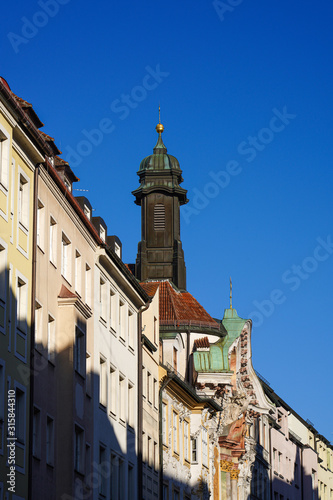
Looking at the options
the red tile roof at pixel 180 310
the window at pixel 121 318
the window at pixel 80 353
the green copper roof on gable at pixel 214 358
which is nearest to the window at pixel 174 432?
the green copper roof on gable at pixel 214 358

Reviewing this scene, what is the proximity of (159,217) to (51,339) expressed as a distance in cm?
4012

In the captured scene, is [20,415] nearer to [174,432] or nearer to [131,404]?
[131,404]

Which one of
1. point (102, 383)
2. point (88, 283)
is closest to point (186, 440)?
point (102, 383)

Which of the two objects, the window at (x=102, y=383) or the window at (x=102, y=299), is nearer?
the window at (x=102, y=383)

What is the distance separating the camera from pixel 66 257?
41.1m

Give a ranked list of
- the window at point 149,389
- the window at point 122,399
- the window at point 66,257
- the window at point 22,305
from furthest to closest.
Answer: the window at point 149,389 → the window at point 122,399 → the window at point 66,257 → the window at point 22,305

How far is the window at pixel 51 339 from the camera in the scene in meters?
37.5

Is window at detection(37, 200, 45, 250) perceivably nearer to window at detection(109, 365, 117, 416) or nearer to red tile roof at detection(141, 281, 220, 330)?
window at detection(109, 365, 117, 416)

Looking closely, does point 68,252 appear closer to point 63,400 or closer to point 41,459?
point 63,400

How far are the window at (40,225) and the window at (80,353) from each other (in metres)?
4.11

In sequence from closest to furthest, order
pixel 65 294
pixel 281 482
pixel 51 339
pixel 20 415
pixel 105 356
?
1. pixel 20 415
2. pixel 51 339
3. pixel 65 294
4. pixel 105 356
5. pixel 281 482

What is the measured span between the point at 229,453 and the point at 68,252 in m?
30.9

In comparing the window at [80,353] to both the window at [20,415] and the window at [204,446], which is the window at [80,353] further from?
the window at [204,446]

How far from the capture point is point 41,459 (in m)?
35.5
